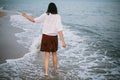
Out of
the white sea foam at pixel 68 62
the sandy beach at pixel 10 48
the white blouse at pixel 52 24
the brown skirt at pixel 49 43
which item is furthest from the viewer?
the sandy beach at pixel 10 48

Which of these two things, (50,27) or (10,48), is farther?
(10,48)

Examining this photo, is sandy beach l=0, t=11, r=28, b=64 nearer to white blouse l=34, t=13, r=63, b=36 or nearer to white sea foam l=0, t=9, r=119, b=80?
white sea foam l=0, t=9, r=119, b=80

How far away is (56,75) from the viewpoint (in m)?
5.59

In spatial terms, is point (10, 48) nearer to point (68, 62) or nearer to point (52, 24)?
point (68, 62)

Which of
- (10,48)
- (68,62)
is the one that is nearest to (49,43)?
(68,62)

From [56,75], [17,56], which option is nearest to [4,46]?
[17,56]

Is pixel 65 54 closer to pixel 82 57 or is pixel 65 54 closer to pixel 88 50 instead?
pixel 82 57

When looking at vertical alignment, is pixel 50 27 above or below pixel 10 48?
above

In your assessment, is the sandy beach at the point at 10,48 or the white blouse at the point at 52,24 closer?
the white blouse at the point at 52,24

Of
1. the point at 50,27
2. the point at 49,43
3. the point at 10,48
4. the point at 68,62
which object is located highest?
the point at 50,27

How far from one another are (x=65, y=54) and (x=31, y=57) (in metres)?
1.22

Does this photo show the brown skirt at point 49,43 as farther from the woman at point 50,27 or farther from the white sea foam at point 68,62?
the white sea foam at point 68,62

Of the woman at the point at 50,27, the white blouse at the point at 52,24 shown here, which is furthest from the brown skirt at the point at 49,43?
the white blouse at the point at 52,24

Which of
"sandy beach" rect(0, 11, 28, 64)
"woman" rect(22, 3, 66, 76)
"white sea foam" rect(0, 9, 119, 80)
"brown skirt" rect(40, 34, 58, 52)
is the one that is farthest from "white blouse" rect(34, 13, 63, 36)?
"sandy beach" rect(0, 11, 28, 64)
